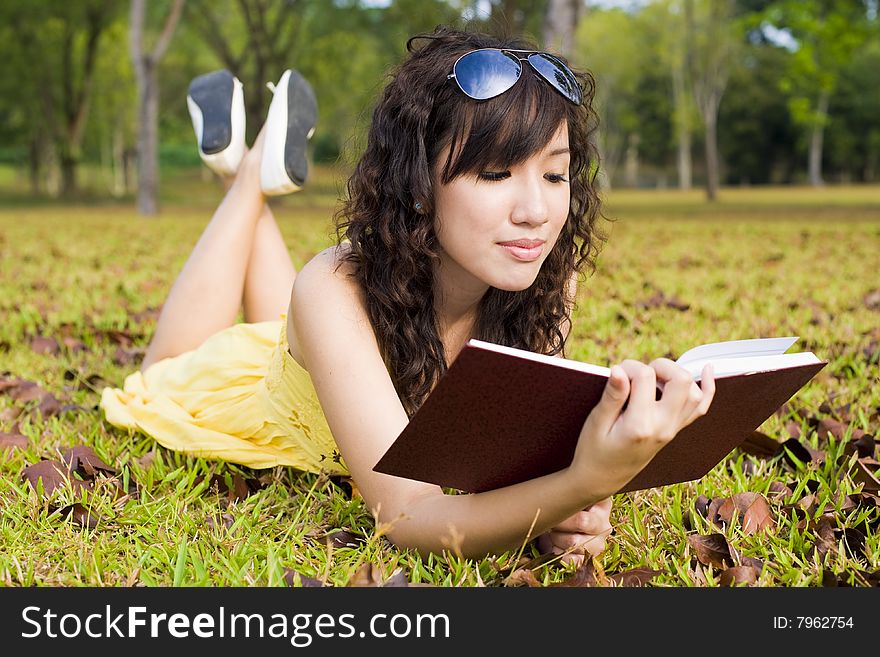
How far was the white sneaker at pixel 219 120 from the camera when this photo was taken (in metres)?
3.67

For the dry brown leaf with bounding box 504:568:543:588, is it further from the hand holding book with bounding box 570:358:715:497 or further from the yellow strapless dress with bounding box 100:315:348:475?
the yellow strapless dress with bounding box 100:315:348:475

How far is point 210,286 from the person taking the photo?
10.7 ft

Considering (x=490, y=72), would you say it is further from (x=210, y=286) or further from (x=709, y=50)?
(x=709, y=50)

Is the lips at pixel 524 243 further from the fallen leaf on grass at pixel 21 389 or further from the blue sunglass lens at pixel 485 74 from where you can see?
the fallen leaf on grass at pixel 21 389

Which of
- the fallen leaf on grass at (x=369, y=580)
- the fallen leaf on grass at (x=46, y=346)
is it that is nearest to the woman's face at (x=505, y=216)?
the fallen leaf on grass at (x=369, y=580)

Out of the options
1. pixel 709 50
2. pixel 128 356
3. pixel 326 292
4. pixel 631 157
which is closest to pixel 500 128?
pixel 326 292

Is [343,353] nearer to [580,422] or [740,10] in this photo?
[580,422]

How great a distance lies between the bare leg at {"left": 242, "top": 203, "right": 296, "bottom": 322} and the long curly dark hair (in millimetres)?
1076

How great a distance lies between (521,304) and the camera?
8.14 ft

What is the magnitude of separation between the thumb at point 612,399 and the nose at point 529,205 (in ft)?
1.79

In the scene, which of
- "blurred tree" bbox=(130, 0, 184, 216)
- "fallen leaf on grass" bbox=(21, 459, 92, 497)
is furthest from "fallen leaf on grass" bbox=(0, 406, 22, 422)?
"blurred tree" bbox=(130, 0, 184, 216)

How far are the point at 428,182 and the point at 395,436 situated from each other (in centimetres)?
55

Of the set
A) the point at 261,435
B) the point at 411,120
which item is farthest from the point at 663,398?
the point at 261,435

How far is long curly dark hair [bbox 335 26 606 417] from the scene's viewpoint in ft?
6.49
